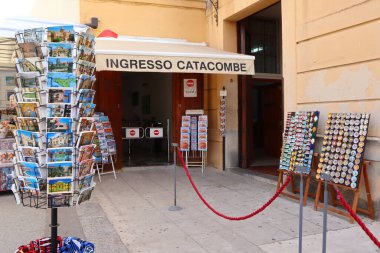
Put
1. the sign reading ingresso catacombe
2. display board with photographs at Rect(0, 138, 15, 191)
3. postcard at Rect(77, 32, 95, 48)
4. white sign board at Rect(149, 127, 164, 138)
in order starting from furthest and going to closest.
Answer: white sign board at Rect(149, 127, 164, 138) → the sign reading ingresso catacombe → display board with photographs at Rect(0, 138, 15, 191) → postcard at Rect(77, 32, 95, 48)

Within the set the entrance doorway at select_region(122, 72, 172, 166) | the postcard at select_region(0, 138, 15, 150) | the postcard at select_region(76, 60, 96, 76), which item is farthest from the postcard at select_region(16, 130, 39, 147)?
the entrance doorway at select_region(122, 72, 172, 166)

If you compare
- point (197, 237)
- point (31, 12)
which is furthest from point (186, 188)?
point (31, 12)

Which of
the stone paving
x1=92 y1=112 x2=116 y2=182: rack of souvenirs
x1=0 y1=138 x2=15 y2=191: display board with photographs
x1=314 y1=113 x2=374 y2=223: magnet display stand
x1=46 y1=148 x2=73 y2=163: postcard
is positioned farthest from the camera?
x1=92 y1=112 x2=116 y2=182: rack of souvenirs

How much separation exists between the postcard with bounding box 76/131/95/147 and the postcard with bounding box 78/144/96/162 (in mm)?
40

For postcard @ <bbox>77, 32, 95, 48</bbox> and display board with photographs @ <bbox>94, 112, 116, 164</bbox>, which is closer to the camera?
postcard @ <bbox>77, 32, 95, 48</bbox>

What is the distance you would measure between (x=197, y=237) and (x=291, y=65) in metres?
3.70

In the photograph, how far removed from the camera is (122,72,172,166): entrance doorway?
11.3 m

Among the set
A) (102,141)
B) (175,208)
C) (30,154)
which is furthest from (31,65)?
(102,141)

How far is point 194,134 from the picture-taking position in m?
9.09

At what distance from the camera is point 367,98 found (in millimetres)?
5055

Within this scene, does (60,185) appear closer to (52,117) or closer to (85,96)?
(52,117)

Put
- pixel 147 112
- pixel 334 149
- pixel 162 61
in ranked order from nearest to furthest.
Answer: pixel 334 149
pixel 162 61
pixel 147 112

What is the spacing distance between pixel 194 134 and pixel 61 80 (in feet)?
21.1

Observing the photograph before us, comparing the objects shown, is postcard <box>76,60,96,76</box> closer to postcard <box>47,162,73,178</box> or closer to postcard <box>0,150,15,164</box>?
postcard <box>47,162,73,178</box>
